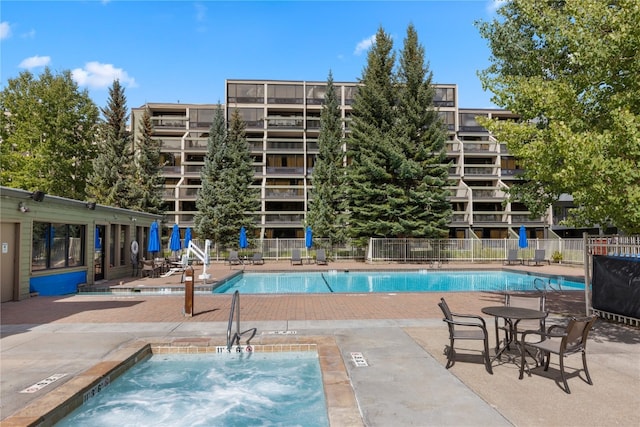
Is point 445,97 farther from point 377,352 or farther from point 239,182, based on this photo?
point 377,352

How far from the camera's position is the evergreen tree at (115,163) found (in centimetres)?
3353

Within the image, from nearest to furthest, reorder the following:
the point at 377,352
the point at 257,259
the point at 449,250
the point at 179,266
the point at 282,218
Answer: the point at 377,352 → the point at 179,266 → the point at 257,259 → the point at 449,250 → the point at 282,218

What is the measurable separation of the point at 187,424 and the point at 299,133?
5185cm

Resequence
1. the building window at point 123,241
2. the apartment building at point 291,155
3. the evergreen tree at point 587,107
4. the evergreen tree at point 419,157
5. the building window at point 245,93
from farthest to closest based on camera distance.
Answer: the building window at point 245,93, the apartment building at point 291,155, the evergreen tree at point 419,157, the building window at point 123,241, the evergreen tree at point 587,107

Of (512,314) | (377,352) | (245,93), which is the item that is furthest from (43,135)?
(512,314)

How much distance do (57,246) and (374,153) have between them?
69.0 feet

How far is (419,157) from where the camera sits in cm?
2944

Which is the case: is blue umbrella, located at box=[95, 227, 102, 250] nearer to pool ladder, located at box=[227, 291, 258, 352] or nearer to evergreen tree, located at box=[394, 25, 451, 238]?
pool ladder, located at box=[227, 291, 258, 352]

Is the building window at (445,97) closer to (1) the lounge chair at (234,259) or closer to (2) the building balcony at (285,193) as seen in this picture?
(2) the building balcony at (285,193)

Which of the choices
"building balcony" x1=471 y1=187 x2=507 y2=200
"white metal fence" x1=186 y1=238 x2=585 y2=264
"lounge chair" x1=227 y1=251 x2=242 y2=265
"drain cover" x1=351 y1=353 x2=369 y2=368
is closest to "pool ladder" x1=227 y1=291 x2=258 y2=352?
"drain cover" x1=351 y1=353 x2=369 y2=368

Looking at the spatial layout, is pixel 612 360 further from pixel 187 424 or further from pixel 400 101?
pixel 400 101

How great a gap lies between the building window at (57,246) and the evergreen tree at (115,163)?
59.8 feet

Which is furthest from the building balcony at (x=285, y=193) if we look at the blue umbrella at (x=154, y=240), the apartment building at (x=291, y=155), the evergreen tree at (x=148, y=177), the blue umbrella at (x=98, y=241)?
the blue umbrella at (x=98, y=241)

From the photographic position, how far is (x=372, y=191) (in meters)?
29.0
